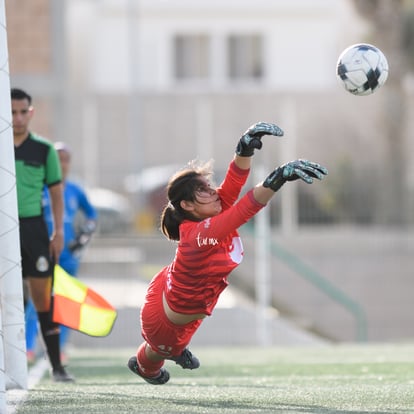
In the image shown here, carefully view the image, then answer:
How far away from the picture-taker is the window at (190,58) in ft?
125

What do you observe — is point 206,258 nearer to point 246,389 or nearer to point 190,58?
point 246,389

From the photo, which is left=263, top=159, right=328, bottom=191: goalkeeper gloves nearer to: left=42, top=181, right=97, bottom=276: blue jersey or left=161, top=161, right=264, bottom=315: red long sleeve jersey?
left=161, top=161, right=264, bottom=315: red long sleeve jersey

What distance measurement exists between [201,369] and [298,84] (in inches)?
1113

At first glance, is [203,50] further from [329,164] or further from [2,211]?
[2,211]

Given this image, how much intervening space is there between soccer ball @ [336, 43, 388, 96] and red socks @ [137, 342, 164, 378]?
1965mm

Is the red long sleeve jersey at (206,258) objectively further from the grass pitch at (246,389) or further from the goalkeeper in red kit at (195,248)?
the grass pitch at (246,389)

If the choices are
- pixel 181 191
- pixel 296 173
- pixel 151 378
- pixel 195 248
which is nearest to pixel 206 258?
pixel 195 248

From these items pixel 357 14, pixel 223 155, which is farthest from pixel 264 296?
pixel 223 155

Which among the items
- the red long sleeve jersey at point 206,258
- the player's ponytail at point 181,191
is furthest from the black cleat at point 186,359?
the player's ponytail at point 181,191

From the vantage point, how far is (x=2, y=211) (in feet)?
23.9

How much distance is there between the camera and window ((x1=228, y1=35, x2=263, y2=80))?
126ft

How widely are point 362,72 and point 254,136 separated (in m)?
1.05

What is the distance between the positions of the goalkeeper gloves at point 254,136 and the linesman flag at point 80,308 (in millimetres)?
2025

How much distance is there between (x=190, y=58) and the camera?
38.2 m
